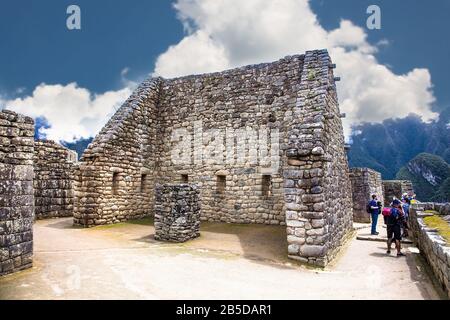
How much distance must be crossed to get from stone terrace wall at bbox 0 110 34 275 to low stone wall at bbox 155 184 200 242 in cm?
364

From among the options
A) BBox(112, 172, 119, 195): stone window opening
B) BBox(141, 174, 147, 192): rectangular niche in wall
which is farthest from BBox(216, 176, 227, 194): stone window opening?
BBox(112, 172, 119, 195): stone window opening

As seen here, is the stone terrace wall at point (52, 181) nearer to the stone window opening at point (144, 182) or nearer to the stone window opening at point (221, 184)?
the stone window opening at point (144, 182)

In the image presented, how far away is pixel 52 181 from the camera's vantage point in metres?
13.1

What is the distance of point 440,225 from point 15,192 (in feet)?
30.3

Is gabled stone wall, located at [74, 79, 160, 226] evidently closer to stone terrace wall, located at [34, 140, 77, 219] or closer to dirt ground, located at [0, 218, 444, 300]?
dirt ground, located at [0, 218, 444, 300]

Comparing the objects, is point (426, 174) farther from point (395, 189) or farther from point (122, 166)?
point (122, 166)

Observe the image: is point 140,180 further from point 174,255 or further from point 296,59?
point 296,59

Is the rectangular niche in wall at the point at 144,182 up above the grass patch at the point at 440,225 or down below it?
above

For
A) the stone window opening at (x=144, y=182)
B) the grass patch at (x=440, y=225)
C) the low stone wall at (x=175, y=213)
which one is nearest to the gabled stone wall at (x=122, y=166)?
the stone window opening at (x=144, y=182)

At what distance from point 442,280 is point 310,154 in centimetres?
342

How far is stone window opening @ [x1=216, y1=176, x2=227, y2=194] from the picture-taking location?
12273mm

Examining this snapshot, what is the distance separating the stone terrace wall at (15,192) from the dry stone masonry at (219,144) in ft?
17.4

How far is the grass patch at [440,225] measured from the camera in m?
6.32
